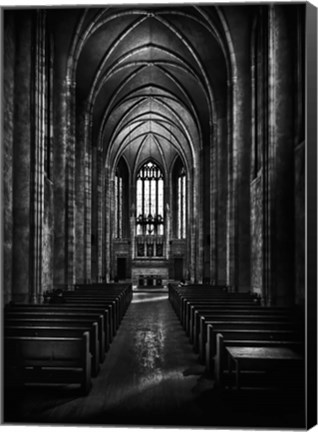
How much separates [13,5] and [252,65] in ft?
43.2

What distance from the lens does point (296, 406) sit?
602cm

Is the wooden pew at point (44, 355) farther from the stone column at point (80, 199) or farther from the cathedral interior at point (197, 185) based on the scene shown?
the stone column at point (80, 199)

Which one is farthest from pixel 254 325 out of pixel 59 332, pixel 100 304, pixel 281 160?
pixel 281 160

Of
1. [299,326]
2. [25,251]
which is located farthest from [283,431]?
[25,251]

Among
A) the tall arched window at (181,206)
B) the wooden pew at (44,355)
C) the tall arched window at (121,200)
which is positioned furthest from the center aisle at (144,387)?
the tall arched window at (121,200)

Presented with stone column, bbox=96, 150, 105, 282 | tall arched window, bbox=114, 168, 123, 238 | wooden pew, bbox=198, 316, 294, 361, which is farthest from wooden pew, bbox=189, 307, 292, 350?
tall arched window, bbox=114, 168, 123, 238

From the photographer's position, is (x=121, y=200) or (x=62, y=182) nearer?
(x=62, y=182)

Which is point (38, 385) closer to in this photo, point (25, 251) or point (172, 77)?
point (25, 251)

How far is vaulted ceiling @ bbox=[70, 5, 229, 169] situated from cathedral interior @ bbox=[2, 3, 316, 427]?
88 mm

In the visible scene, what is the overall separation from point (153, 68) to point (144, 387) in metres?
24.0

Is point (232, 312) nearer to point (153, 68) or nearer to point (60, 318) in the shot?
point (60, 318)

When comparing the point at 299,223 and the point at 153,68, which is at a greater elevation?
the point at 153,68

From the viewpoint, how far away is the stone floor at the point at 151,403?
5805 millimetres

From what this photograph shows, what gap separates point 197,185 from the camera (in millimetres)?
32781
